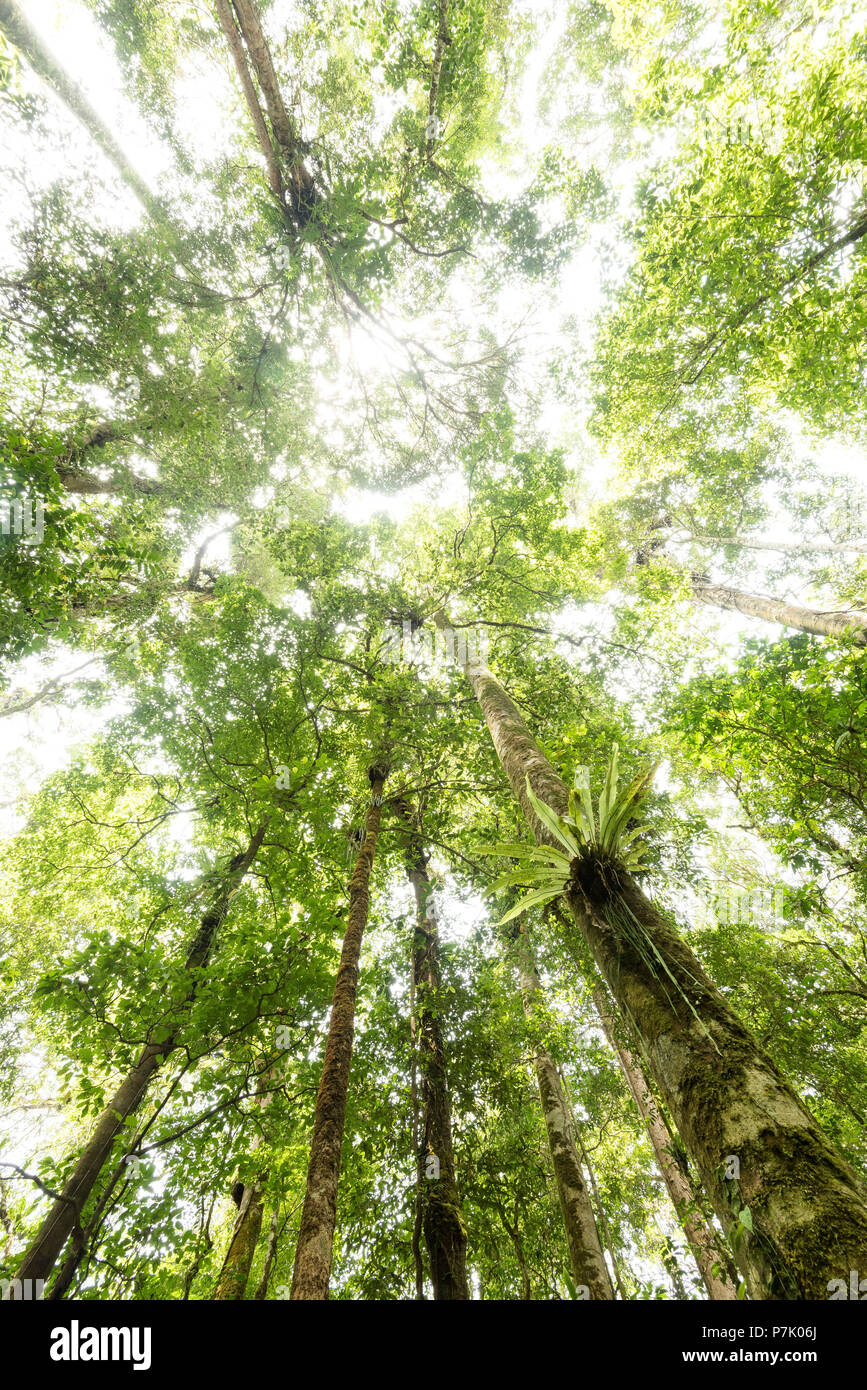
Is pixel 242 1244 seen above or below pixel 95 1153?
below

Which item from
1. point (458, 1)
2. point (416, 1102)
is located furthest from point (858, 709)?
point (458, 1)

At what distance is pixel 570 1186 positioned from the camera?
5484 mm

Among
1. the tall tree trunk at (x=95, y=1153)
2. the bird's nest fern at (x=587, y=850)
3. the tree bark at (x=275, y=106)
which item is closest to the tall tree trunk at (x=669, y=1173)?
the bird's nest fern at (x=587, y=850)

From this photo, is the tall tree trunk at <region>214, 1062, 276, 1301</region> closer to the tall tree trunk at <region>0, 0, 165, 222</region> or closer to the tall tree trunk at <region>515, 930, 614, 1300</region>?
the tall tree trunk at <region>515, 930, 614, 1300</region>

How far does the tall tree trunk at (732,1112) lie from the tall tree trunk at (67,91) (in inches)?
500

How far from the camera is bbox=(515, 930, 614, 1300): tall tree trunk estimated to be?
507cm

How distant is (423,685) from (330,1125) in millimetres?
5964

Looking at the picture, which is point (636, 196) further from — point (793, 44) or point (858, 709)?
point (858, 709)

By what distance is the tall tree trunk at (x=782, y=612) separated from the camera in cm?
845

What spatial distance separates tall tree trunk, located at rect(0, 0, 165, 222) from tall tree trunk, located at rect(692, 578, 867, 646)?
13643 mm

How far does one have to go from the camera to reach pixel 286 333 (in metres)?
9.36

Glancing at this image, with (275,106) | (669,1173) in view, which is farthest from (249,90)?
(669,1173)

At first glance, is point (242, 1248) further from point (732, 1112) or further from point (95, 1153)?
point (732, 1112)

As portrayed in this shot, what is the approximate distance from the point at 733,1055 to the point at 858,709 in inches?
136
